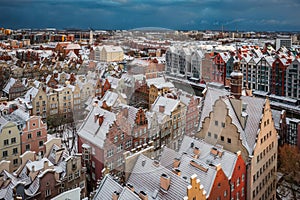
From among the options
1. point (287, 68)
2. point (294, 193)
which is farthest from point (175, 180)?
point (287, 68)

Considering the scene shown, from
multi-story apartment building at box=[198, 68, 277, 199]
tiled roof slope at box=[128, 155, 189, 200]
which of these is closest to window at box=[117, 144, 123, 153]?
tiled roof slope at box=[128, 155, 189, 200]

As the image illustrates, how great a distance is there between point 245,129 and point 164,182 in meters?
1.94

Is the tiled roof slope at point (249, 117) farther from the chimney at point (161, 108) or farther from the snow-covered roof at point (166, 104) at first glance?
the chimney at point (161, 108)

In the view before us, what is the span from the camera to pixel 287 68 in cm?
1412

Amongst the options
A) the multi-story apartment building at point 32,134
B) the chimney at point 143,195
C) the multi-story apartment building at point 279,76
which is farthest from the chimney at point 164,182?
the multi-story apartment building at point 279,76

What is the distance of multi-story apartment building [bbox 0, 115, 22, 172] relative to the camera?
20.0 feet

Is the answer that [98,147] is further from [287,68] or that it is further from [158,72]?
[287,68]

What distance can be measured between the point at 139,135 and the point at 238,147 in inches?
104

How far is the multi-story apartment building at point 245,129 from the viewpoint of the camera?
13.8ft

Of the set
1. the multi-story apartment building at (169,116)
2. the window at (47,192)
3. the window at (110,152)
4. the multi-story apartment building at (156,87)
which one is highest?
the multi-story apartment building at (156,87)

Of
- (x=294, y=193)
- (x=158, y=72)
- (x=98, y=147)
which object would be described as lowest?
(x=294, y=193)

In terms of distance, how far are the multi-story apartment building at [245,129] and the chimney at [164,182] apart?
3.19 ft

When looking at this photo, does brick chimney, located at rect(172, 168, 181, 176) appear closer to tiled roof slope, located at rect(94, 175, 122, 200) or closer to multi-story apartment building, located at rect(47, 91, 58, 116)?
tiled roof slope, located at rect(94, 175, 122, 200)

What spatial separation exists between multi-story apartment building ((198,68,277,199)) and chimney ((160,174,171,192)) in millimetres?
973
